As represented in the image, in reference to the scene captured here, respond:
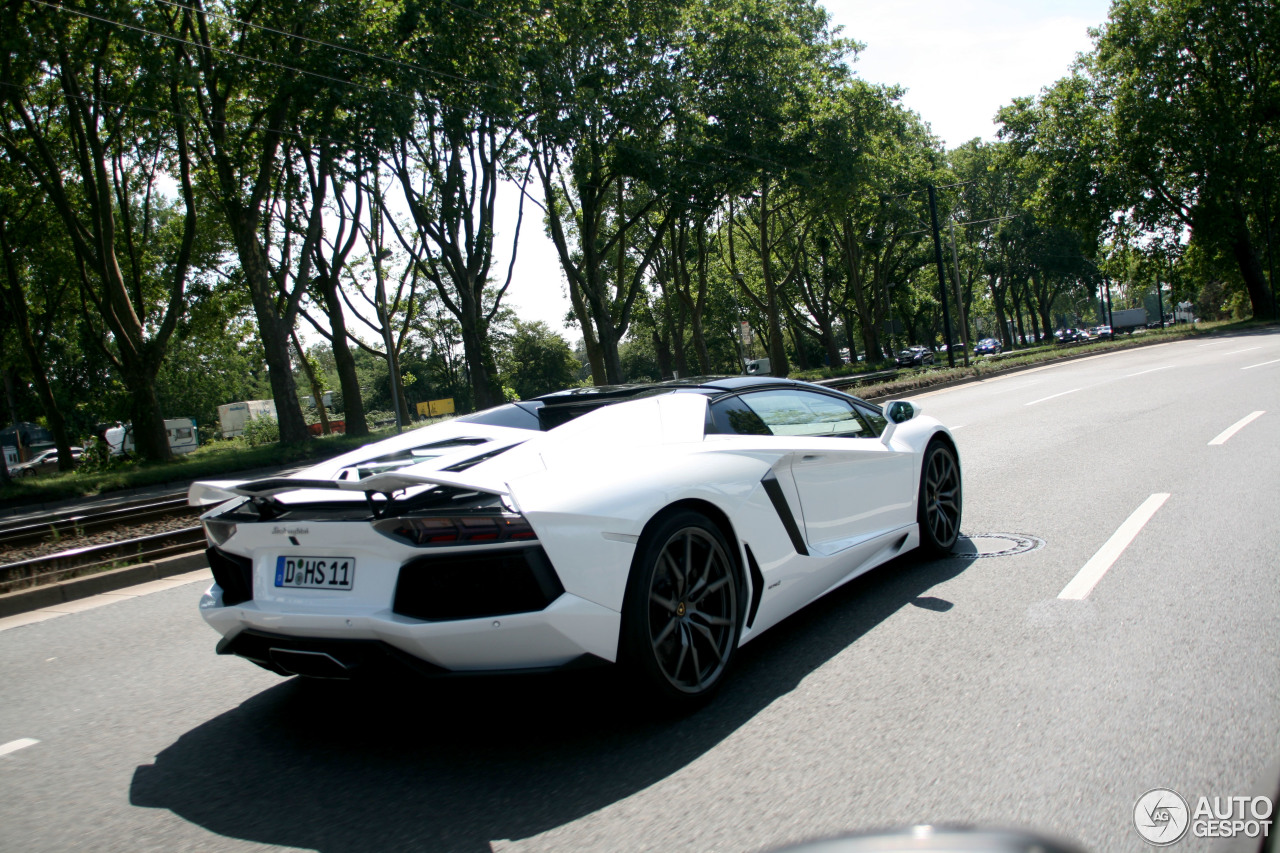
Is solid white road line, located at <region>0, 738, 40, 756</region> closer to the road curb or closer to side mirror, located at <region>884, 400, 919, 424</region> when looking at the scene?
the road curb

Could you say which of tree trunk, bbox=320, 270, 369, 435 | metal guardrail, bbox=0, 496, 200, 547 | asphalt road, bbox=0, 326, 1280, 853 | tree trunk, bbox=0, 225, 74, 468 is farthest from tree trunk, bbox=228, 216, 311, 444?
asphalt road, bbox=0, 326, 1280, 853

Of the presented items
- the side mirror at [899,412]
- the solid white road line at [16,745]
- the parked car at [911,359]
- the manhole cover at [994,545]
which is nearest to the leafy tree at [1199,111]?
the parked car at [911,359]

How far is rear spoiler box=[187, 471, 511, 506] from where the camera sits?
304 cm

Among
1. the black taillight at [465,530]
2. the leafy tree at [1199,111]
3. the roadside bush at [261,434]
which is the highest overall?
the leafy tree at [1199,111]

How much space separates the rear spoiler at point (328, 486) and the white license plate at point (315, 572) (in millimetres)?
263

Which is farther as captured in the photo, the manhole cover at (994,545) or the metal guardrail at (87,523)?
the metal guardrail at (87,523)

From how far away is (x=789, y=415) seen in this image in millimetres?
4742

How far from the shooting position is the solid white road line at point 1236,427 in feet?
31.1

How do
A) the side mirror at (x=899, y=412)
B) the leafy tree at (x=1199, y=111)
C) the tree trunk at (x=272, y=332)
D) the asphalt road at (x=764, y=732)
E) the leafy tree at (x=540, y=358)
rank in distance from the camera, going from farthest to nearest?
the leafy tree at (x=540, y=358) < the leafy tree at (x=1199, y=111) < the tree trunk at (x=272, y=332) < the side mirror at (x=899, y=412) < the asphalt road at (x=764, y=732)

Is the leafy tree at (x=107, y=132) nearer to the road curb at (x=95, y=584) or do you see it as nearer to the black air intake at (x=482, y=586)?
the road curb at (x=95, y=584)

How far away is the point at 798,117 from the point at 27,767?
32404mm

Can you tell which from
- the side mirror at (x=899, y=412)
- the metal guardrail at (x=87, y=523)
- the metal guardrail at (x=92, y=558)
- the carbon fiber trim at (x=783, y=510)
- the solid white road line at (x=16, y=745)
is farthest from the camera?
the metal guardrail at (x=87, y=523)

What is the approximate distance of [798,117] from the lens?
32.3m

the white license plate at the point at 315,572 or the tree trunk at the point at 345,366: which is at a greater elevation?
the tree trunk at the point at 345,366
